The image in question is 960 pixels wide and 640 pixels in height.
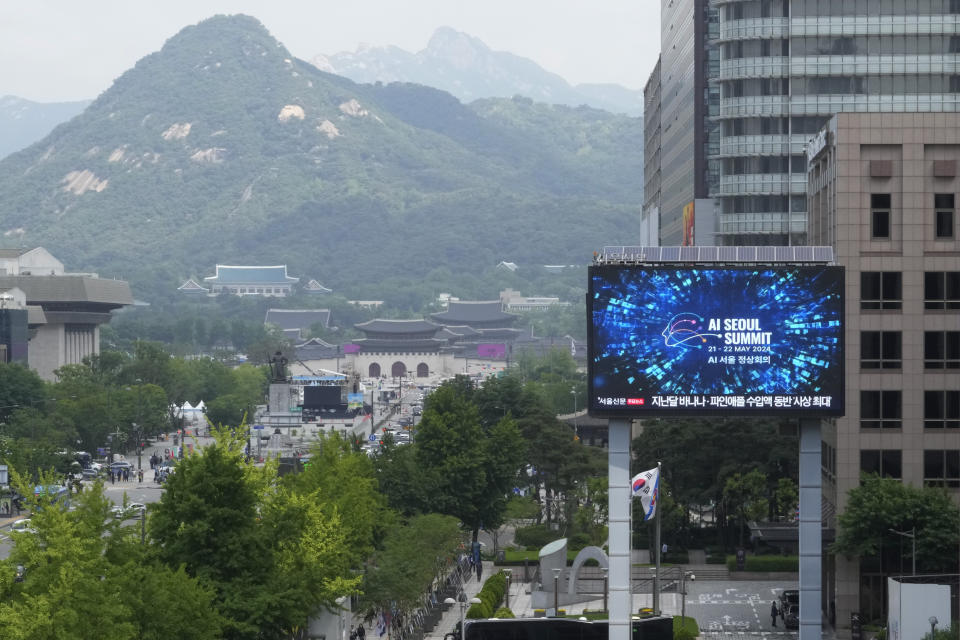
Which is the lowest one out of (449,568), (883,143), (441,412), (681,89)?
(449,568)

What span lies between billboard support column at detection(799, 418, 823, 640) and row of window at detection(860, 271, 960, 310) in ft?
50.1

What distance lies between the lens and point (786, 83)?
130m

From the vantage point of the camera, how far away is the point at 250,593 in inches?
2672

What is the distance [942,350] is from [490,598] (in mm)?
23126

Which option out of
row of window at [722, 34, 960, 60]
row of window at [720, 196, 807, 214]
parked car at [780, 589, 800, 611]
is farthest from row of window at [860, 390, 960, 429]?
row of window at [720, 196, 807, 214]

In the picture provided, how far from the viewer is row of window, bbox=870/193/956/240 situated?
85062 millimetres

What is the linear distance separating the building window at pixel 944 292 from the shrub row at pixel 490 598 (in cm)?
2317

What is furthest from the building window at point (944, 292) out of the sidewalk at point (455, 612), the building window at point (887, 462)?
the sidewalk at point (455, 612)

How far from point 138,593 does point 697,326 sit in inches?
869

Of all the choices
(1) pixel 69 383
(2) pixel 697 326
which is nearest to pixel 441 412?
(2) pixel 697 326

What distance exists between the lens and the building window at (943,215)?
279ft

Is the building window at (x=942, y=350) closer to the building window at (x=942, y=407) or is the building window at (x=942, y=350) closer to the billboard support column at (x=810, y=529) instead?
the building window at (x=942, y=407)

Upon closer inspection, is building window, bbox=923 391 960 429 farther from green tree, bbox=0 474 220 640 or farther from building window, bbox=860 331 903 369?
green tree, bbox=0 474 220 640

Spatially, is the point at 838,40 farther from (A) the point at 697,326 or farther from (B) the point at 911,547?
(A) the point at 697,326
